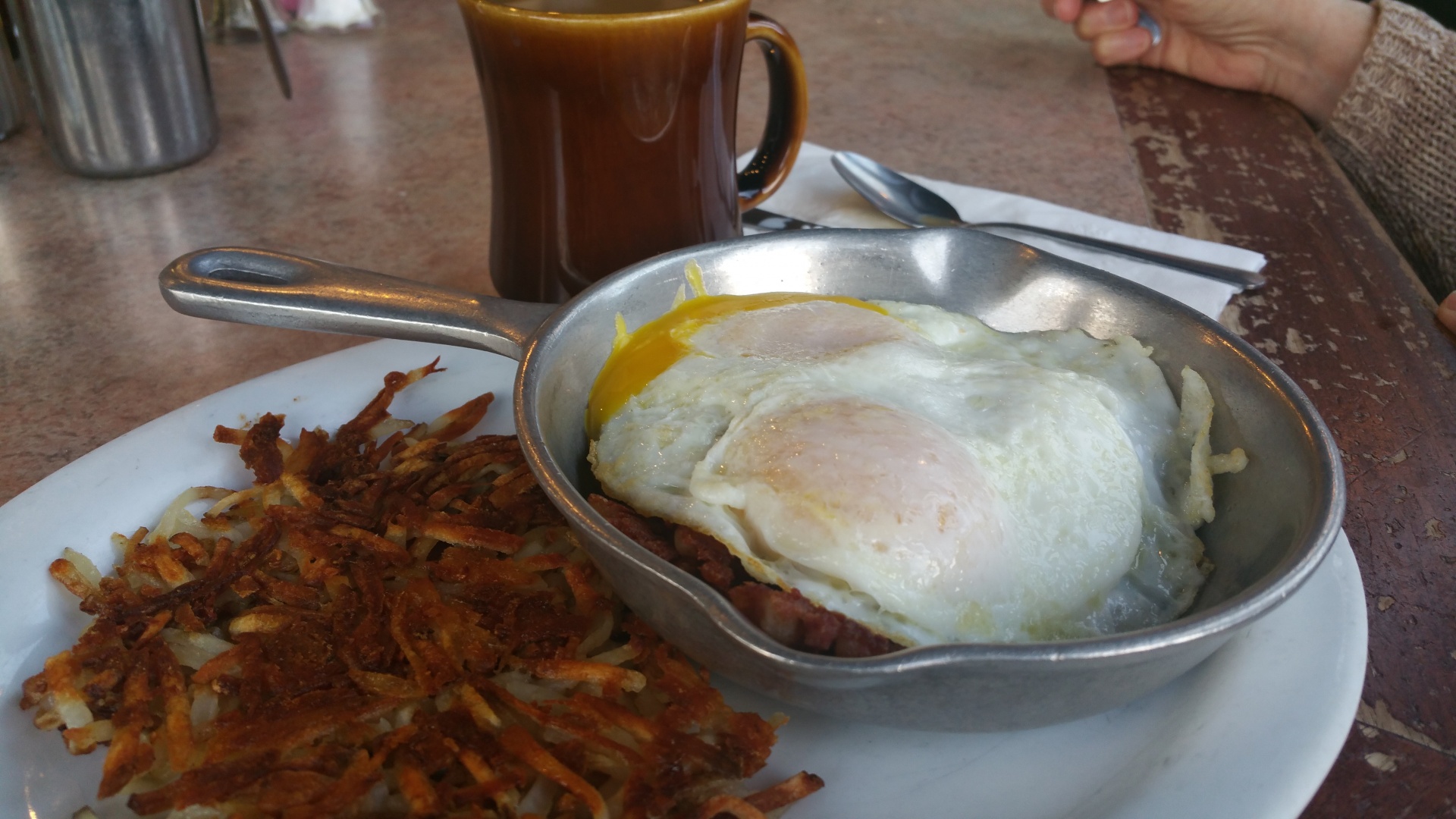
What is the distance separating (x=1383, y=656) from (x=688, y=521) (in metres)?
0.60

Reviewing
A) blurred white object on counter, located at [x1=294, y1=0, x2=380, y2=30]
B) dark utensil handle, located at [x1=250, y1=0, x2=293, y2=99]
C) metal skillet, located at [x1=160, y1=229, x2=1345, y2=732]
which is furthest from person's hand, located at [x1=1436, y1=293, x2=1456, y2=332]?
blurred white object on counter, located at [x1=294, y1=0, x2=380, y2=30]

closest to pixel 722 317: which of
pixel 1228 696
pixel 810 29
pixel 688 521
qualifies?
pixel 688 521

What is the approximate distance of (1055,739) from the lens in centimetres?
72

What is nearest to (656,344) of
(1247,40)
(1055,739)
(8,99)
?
(1055,739)

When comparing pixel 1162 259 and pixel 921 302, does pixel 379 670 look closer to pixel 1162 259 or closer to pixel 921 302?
pixel 921 302

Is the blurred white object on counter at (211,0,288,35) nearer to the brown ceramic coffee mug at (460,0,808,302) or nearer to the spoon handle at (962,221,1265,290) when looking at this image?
the brown ceramic coffee mug at (460,0,808,302)

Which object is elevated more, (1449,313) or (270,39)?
(270,39)

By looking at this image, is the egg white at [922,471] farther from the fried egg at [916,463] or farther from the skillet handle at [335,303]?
the skillet handle at [335,303]

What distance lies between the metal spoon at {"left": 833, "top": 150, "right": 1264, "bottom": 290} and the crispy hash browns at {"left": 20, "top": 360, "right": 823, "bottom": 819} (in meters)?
0.80

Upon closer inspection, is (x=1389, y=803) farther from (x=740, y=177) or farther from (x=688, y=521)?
(x=740, y=177)

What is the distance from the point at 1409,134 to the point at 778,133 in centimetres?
124

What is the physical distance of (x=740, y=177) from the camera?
1.29 metres

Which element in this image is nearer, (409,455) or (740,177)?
(409,455)

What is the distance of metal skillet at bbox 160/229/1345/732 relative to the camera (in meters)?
0.59
